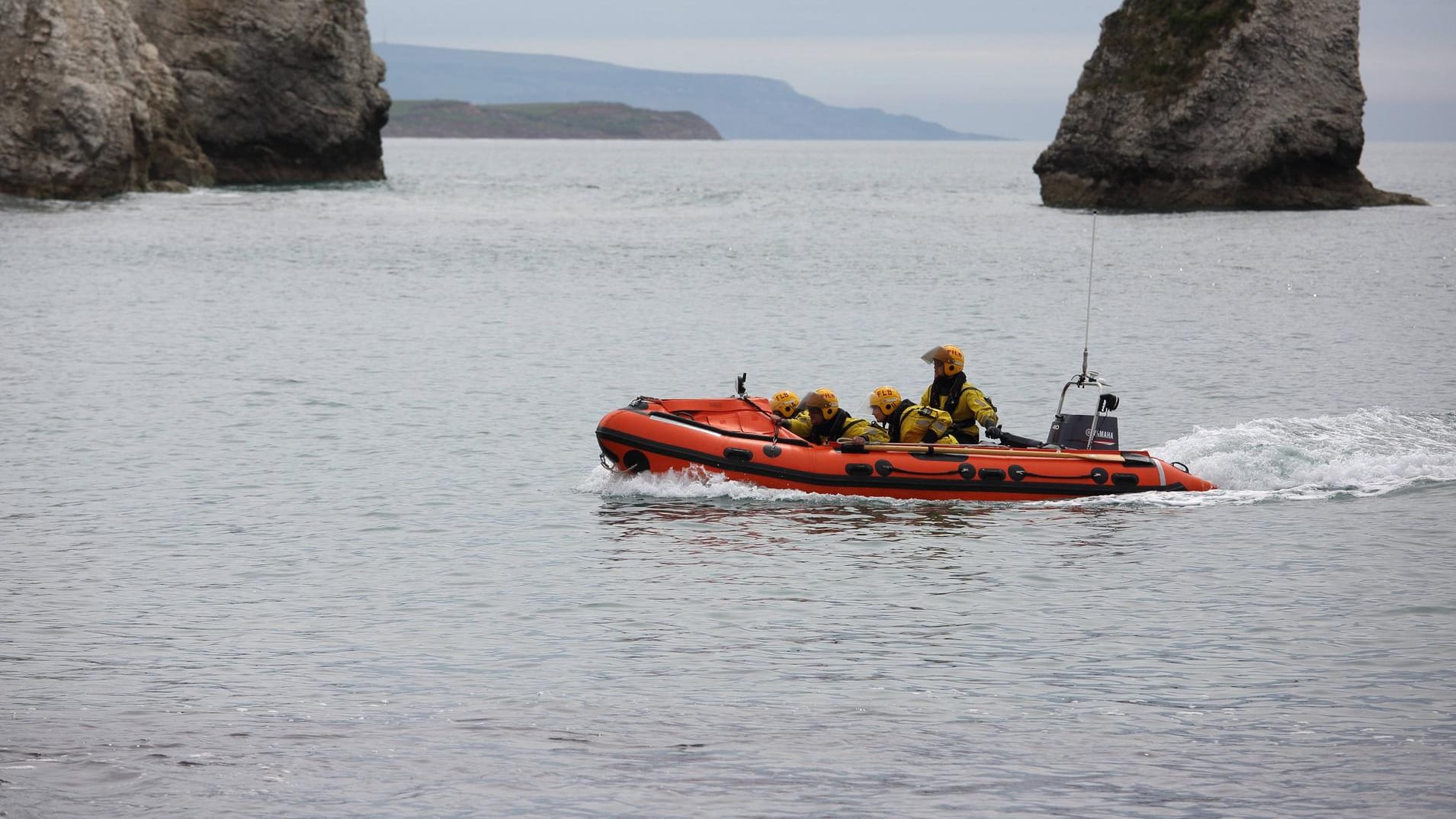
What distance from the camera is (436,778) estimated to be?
29.7 ft

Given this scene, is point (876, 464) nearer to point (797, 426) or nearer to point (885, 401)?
point (885, 401)

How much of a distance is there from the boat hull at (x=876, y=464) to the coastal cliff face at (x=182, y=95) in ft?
161

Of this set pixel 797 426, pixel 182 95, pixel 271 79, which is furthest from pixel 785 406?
pixel 271 79

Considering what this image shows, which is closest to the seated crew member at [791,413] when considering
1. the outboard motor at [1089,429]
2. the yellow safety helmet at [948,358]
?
the yellow safety helmet at [948,358]

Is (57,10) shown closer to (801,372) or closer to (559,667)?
(801,372)

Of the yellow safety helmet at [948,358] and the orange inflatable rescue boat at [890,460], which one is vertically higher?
the yellow safety helmet at [948,358]

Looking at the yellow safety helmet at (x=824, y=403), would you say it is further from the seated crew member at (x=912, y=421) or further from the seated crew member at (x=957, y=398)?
the seated crew member at (x=957, y=398)

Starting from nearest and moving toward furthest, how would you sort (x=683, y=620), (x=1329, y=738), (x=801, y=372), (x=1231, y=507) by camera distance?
(x=1329, y=738) → (x=683, y=620) → (x=1231, y=507) → (x=801, y=372)

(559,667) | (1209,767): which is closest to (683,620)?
(559,667)

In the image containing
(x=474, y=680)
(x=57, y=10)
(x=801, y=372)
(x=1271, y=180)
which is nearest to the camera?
(x=474, y=680)

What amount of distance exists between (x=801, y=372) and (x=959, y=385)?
10.1 m

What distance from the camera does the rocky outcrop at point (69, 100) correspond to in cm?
5947

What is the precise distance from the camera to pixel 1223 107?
209ft

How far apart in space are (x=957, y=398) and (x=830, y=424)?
1357 millimetres
